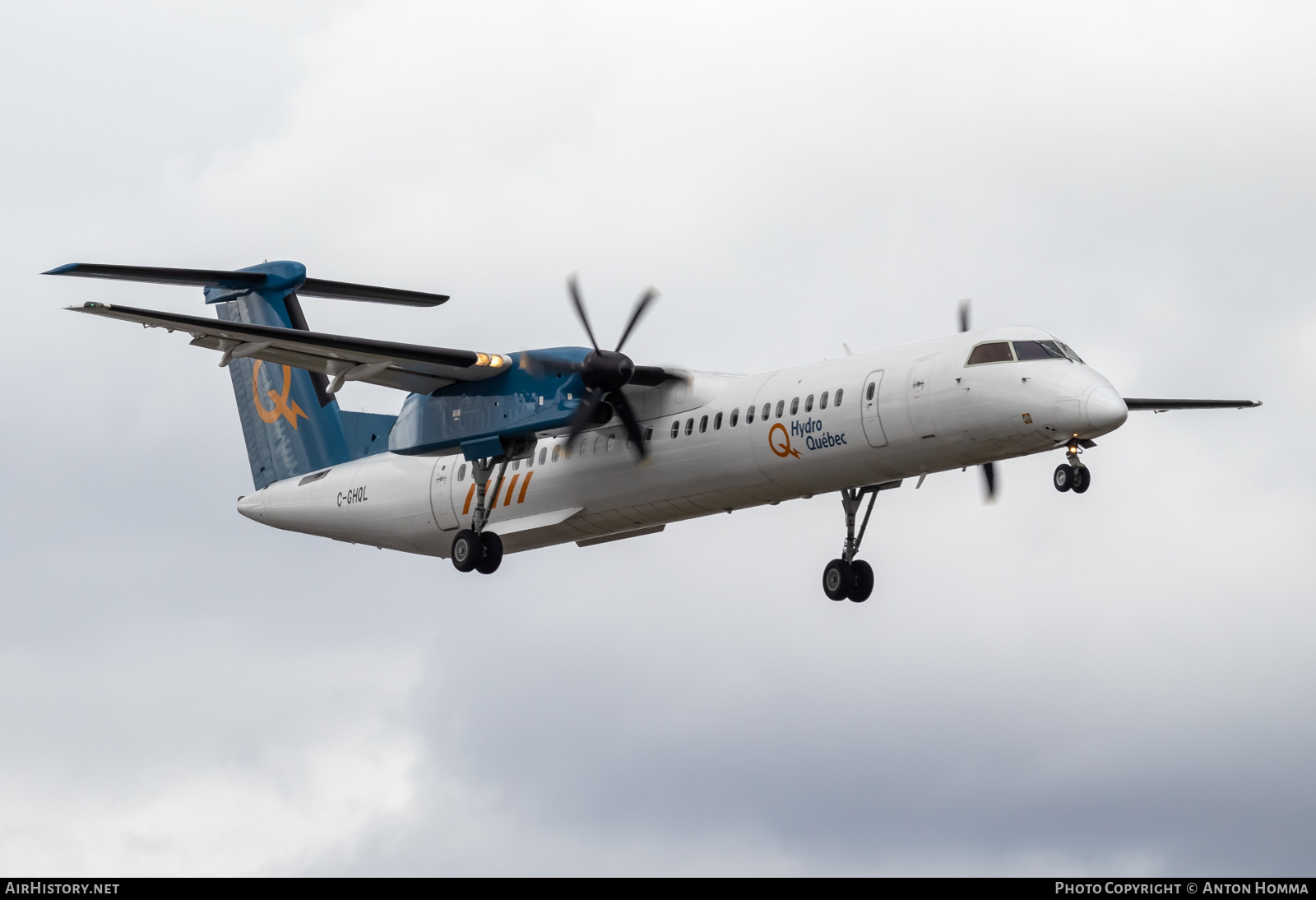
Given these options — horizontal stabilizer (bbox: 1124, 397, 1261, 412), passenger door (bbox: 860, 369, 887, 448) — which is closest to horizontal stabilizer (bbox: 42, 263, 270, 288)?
passenger door (bbox: 860, 369, 887, 448)

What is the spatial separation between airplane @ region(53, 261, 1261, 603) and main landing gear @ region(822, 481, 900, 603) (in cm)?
3

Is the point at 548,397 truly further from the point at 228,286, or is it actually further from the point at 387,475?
the point at 228,286

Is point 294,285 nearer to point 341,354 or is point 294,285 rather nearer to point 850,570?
point 341,354

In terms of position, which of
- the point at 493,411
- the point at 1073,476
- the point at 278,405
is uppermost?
the point at 278,405

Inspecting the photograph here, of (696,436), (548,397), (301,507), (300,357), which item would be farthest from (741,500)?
(301,507)

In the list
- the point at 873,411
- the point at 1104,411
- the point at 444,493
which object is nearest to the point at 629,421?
the point at 873,411

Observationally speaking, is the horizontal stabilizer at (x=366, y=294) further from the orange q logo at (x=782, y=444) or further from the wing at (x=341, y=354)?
the orange q logo at (x=782, y=444)

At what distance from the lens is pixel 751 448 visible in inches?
1023

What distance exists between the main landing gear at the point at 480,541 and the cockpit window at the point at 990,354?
25.8 feet

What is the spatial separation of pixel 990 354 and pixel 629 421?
5869 millimetres

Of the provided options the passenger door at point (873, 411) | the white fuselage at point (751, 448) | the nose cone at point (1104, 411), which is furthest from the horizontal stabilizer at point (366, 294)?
the nose cone at point (1104, 411)

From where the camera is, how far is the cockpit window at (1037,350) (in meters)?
23.9

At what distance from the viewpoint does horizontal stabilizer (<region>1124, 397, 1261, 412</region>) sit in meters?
28.5

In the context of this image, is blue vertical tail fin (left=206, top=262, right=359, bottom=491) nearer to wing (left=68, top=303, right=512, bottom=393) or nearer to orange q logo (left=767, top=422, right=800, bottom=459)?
wing (left=68, top=303, right=512, bottom=393)
